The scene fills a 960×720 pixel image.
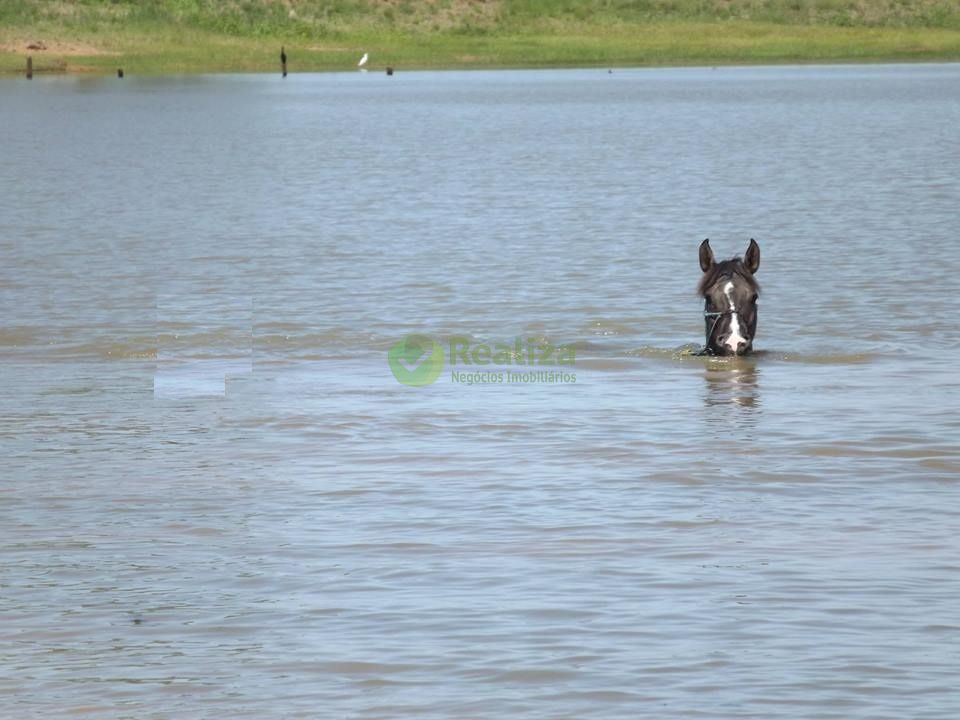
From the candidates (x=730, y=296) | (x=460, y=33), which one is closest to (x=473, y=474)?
(x=730, y=296)

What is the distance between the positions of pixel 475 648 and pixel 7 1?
448ft

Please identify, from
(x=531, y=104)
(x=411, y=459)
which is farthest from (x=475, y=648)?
(x=531, y=104)

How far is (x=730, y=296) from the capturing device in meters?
15.2

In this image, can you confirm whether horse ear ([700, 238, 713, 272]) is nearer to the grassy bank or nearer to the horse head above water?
the horse head above water

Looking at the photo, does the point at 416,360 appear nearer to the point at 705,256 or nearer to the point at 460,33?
the point at 705,256

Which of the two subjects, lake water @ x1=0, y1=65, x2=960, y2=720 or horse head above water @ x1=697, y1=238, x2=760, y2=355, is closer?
lake water @ x1=0, y1=65, x2=960, y2=720

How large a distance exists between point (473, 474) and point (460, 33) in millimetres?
150206

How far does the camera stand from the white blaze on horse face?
1504 cm

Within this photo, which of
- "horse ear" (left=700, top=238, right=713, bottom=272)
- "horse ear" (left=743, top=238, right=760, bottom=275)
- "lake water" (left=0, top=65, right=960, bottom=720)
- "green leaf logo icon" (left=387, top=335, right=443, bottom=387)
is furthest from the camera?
"green leaf logo icon" (left=387, top=335, right=443, bottom=387)

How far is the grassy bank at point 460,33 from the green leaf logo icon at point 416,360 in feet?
373

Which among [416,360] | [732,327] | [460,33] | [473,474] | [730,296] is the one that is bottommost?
[416,360]

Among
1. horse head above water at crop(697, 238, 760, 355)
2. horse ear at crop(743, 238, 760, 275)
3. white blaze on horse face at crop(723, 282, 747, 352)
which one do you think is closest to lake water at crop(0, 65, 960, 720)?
white blaze on horse face at crop(723, 282, 747, 352)

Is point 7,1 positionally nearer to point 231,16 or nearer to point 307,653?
point 231,16

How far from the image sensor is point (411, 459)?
1290 cm
